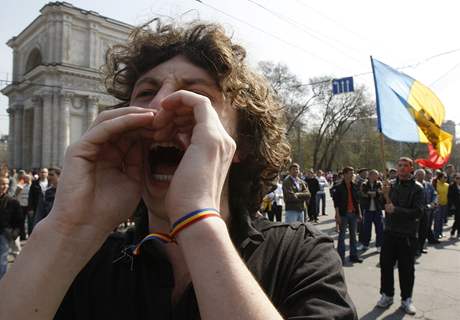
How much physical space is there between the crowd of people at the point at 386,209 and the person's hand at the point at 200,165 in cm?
444

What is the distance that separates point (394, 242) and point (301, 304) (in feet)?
17.3

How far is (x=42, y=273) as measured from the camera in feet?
3.70

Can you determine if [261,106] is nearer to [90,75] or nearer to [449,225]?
[449,225]

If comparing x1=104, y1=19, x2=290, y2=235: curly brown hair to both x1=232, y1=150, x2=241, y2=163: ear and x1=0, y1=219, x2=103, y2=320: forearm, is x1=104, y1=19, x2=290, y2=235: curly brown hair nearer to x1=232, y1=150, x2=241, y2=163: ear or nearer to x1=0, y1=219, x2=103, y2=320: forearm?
x1=232, y1=150, x2=241, y2=163: ear

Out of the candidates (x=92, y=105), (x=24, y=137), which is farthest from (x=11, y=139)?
(x=92, y=105)

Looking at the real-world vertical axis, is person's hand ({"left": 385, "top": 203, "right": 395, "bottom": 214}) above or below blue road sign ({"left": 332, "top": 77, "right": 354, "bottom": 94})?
below

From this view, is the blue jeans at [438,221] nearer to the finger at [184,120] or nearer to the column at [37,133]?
the finger at [184,120]

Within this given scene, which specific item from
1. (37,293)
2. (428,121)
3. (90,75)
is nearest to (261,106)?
(37,293)

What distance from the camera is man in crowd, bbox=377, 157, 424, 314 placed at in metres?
5.53

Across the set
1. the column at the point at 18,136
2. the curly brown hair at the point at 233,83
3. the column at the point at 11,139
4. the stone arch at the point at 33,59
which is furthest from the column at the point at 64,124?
the curly brown hair at the point at 233,83

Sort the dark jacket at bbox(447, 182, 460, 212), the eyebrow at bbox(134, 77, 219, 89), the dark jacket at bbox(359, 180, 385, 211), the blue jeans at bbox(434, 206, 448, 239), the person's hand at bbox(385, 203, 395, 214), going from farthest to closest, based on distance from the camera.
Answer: the dark jacket at bbox(447, 182, 460, 212) → the blue jeans at bbox(434, 206, 448, 239) → the dark jacket at bbox(359, 180, 385, 211) → the person's hand at bbox(385, 203, 395, 214) → the eyebrow at bbox(134, 77, 219, 89)

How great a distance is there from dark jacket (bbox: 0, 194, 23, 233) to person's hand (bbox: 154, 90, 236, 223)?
22.1 ft

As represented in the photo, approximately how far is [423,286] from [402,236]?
1.67 meters

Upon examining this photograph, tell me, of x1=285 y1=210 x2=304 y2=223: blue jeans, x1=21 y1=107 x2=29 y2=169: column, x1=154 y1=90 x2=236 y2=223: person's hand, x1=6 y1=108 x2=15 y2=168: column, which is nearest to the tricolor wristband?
x1=154 y1=90 x2=236 y2=223: person's hand
